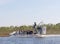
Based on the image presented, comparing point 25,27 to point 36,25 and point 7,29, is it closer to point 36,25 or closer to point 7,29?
point 7,29

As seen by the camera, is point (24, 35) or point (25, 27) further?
point (25, 27)

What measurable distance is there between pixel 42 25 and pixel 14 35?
625 centimetres

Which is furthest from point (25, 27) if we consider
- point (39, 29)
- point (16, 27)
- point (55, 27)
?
point (39, 29)

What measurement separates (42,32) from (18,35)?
4.97 meters

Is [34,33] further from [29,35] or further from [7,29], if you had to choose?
[7,29]

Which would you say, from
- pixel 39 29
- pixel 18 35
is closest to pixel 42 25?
pixel 39 29

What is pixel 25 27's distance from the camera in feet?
290

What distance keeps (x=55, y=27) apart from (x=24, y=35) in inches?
985

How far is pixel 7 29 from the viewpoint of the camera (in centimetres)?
8900

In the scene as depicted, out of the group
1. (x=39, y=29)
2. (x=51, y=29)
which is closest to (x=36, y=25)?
(x=39, y=29)

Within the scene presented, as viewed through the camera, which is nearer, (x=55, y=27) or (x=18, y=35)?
(x=18, y=35)

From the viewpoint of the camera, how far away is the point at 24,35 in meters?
64.6

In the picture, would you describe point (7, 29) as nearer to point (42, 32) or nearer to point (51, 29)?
point (51, 29)

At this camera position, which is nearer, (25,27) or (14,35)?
(14,35)
